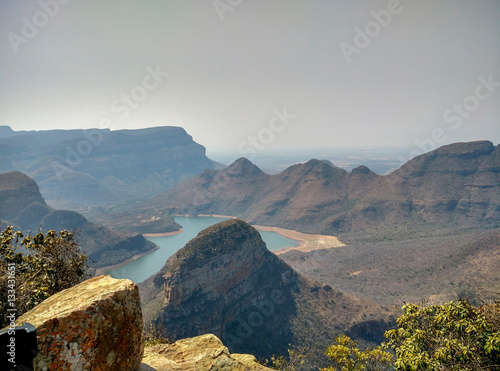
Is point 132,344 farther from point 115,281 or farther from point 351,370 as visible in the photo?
point 351,370

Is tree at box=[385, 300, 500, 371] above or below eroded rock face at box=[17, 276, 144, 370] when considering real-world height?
below

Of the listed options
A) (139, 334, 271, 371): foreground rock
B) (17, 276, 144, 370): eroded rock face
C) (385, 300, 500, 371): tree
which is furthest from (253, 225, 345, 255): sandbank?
(17, 276, 144, 370): eroded rock face

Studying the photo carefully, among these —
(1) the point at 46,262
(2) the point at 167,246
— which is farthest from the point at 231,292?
(2) the point at 167,246

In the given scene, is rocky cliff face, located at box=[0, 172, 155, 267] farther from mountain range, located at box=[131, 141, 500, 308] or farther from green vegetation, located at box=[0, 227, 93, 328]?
green vegetation, located at box=[0, 227, 93, 328]

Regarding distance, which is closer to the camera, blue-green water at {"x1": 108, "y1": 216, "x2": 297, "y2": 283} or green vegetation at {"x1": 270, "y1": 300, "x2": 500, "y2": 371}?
green vegetation at {"x1": 270, "y1": 300, "x2": 500, "y2": 371}

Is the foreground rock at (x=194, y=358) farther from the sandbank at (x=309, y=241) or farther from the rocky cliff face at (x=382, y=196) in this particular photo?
the rocky cliff face at (x=382, y=196)

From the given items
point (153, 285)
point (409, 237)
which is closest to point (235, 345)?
point (153, 285)

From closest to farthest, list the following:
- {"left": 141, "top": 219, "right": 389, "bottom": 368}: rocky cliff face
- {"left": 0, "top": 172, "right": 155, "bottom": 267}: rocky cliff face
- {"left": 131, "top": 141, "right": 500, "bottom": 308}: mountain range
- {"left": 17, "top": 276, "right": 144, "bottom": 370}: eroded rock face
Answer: {"left": 17, "top": 276, "right": 144, "bottom": 370}: eroded rock face < {"left": 141, "top": 219, "right": 389, "bottom": 368}: rocky cliff face < {"left": 131, "top": 141, "right": 500, "bottom": 308}: mountain range < {"left": 0, "top": 172, "right": 155, "bottom": 267}: rocky cliff face

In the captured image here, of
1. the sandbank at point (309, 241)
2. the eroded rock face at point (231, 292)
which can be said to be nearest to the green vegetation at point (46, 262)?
the eroded rock face at point (231, 292)
